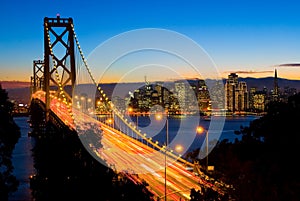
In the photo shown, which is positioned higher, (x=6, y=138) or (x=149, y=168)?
(x=6, y=138)

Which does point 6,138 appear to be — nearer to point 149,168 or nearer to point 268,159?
point 268,159

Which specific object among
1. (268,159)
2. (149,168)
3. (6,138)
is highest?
(6,138)

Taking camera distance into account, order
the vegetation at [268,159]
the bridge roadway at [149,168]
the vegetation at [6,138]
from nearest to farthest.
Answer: the vegetation at [268,159], the vegetation at [6,138], the bridge roadway at [149,168]

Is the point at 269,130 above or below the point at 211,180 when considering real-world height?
above

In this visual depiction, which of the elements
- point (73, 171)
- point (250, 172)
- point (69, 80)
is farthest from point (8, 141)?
point (69, 80)

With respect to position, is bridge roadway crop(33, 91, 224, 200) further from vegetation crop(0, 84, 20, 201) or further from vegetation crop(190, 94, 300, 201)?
vegetation crop(0, 84, 20, 201)

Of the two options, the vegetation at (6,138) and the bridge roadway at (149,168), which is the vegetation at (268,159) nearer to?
the bridge roadway at (149,168)

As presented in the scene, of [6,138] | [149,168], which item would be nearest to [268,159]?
[6,138]

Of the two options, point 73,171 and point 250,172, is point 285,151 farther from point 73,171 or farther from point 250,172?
point 73,171
